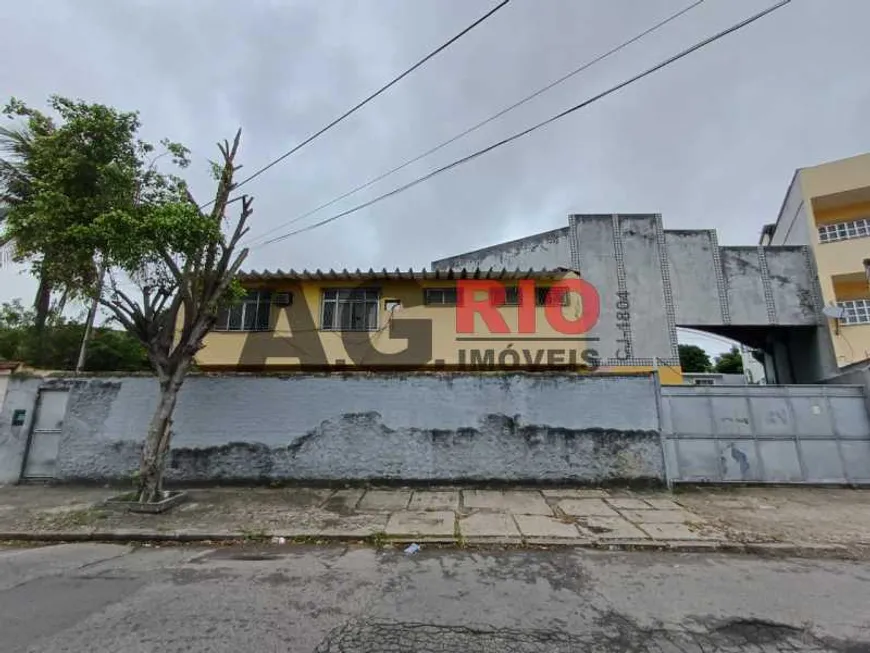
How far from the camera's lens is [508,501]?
261 inches

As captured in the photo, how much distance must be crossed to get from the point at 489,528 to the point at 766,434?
6361 millimetres

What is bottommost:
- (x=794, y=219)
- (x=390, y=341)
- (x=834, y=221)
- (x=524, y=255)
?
(x=390, y=341)

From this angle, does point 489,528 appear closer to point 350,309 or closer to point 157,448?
point 157,448

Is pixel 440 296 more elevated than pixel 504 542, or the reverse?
pixel 440 296

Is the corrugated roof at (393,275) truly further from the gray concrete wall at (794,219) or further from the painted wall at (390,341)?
the gray concrete wall at (794,219)

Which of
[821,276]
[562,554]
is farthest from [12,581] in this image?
[821,276]

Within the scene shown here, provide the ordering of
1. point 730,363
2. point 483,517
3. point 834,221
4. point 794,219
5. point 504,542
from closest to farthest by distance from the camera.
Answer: point 504,542
point 483,517
point 834,221
point 794,219
point 730,363

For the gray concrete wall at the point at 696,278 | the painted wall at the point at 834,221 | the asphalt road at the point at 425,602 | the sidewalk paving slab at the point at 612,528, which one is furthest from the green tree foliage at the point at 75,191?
the painted wall at the point at 834,221

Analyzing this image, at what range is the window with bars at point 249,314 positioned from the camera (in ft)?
38.9

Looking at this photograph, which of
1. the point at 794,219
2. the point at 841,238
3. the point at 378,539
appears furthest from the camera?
the point at 794,219

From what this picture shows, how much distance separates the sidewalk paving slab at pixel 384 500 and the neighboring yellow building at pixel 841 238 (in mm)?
14377

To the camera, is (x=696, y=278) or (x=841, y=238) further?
(x=696, y=278)

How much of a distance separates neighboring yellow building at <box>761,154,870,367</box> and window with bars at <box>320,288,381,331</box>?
46.2ft

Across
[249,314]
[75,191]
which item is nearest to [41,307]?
[249,314]
